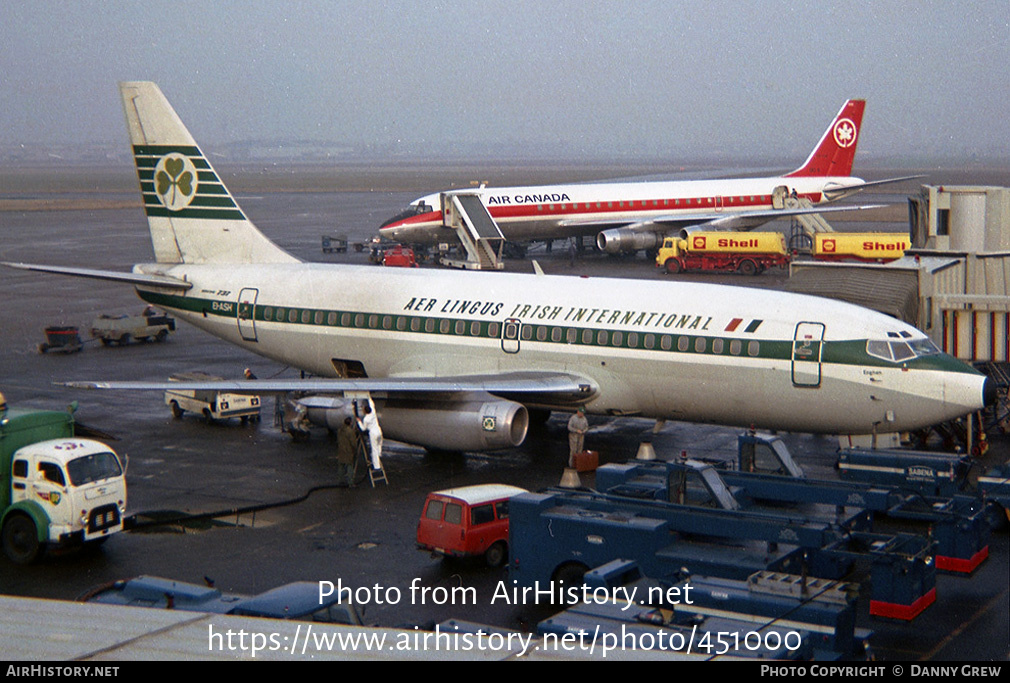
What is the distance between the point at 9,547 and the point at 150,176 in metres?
16.6

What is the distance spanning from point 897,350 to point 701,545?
8.68 metres

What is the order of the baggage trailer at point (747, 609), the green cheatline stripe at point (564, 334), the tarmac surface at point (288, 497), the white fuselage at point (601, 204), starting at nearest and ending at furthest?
1. the baggage trailer at point (747, 609)
2. the tarmac surface at point (288, 497)
3. the green cheatline stripe at point (564, 334)
4. the white fuselage at point (601, 204)

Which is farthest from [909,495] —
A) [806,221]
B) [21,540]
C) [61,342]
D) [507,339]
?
[806,221]

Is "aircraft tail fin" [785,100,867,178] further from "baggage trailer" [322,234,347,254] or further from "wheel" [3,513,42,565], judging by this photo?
"wheel" [3,513,42,565]

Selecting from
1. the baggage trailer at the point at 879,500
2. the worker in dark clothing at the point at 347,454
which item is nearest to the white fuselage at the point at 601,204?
the worker in dark clothing at the point at 347,454

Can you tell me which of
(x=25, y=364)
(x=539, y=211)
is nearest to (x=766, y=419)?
(x=25, y=364)

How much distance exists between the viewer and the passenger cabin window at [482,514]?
19.9 m

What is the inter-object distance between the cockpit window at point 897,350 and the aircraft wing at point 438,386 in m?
6.71

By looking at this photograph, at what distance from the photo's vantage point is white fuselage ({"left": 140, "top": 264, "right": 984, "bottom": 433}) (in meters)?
24.5

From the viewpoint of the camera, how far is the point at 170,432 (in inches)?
1208

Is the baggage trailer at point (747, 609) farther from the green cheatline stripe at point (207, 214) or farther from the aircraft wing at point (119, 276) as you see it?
the green cheatline stripe at point (207, 214)

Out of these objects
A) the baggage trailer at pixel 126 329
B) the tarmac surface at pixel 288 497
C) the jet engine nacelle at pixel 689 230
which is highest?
the jet engine nacelle at pixel 689 230

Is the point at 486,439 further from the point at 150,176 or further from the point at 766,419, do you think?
the point at 150,176

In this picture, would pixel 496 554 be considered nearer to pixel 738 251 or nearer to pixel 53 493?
pixel 53 493
